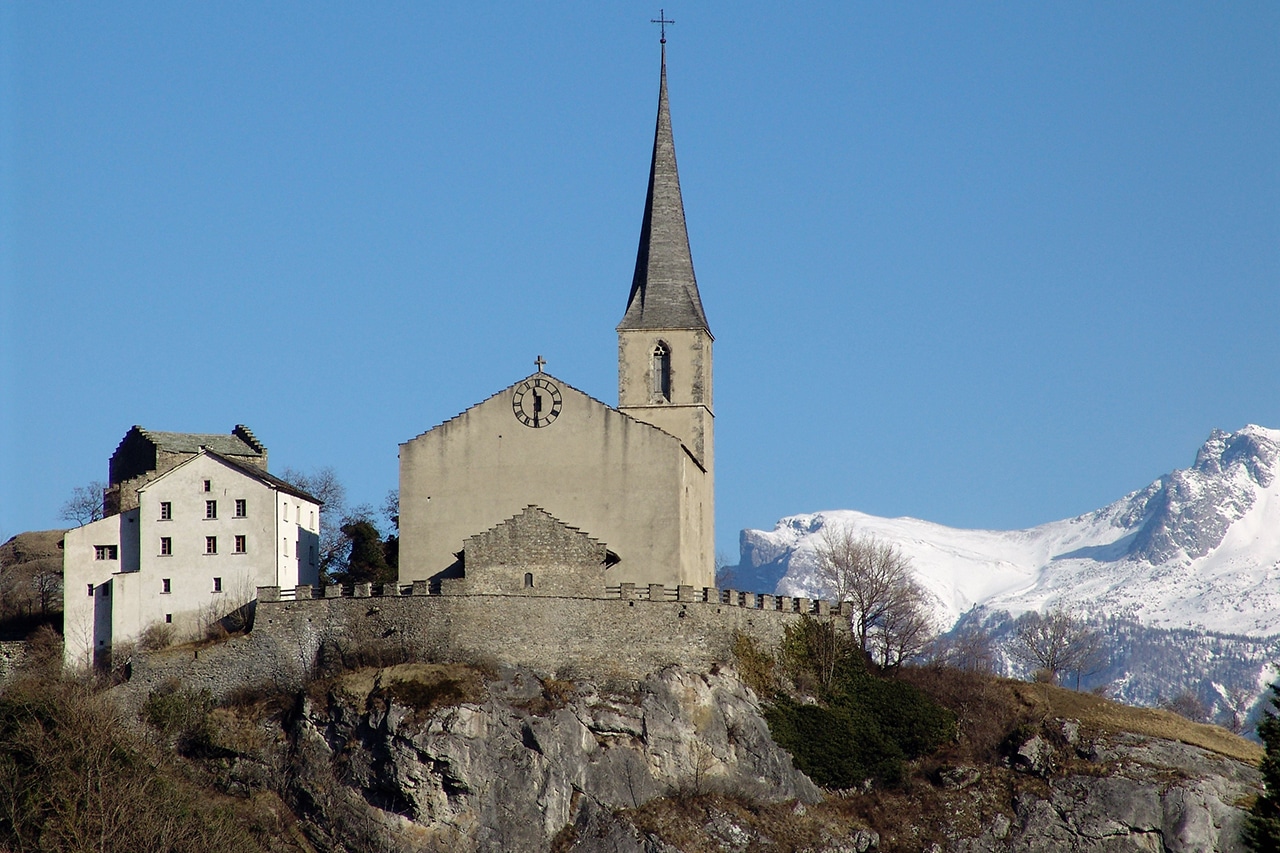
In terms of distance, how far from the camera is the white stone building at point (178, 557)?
72.3 metres

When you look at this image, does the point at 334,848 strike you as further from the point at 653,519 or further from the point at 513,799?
the point at 653,519

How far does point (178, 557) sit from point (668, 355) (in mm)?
22426

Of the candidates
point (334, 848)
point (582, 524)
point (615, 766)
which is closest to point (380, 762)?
point (334, 848)

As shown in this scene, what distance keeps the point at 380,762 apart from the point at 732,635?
48.3 ft

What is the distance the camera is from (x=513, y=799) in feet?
212

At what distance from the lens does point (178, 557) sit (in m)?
72.9

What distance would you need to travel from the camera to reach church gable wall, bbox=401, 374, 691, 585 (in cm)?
7238

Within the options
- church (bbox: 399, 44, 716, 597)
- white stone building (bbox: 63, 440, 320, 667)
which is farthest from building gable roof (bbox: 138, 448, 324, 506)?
church (bbox: 399, 44, 716, 597)

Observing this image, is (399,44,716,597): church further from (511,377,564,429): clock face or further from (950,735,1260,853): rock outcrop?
(950,735,1260,853): rock outcrop

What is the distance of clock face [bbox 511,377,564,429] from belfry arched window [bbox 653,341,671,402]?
774 centimetres

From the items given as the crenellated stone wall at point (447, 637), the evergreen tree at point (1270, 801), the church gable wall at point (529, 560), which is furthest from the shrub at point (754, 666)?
the evergreen tree at point (1270, 801)

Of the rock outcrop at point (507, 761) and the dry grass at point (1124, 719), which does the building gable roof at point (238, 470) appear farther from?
the dry grass at point (1124, 719)

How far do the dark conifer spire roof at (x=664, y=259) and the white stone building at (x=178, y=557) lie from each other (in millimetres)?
18080

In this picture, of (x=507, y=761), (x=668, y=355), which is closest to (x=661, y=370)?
(x=668, y=355)
